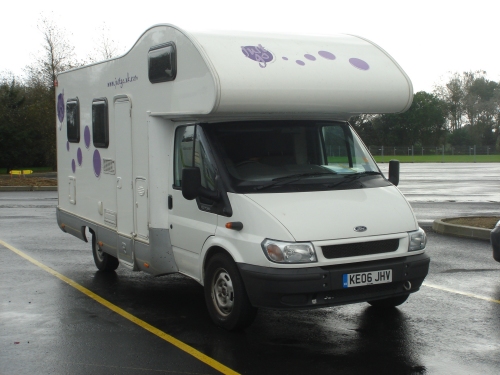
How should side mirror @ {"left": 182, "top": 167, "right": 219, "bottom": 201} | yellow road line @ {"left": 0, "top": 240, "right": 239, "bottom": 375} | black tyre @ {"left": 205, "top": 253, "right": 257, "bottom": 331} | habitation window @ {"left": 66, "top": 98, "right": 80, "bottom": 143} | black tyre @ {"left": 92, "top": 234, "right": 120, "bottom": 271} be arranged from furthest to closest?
1. habitation window @ {"left": 66, "top": 98, "right": 80, "bottom": 143}
2. black tyre @ {"left": 92, "top": 234, "right": 120, "bottom": 271}
3. side mirror @ {"left": 182, "top": 167, "right": 219, "bottom": 201}
4. black tyre @ {"left": 205, "top": 253, "right": 257, "bottom": 331}
5. yellow road line @ {"left": 0, "top": 240, "right": 239, "bottom": 375}

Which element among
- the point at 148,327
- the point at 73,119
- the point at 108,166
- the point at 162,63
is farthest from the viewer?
the point at 73,119

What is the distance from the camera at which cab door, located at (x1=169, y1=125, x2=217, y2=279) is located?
21.6 feet

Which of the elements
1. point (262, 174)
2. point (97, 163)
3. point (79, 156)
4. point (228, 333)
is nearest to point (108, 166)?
point (97, 163)

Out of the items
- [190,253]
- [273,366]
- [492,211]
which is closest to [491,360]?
[273,366]

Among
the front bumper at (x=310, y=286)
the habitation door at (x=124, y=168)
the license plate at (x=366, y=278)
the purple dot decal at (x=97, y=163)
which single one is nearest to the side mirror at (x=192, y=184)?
the front bumper at (x=310, y=286)

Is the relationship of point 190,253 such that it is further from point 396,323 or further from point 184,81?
point 396,323

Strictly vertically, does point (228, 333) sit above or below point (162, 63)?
below

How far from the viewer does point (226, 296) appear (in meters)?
6.40

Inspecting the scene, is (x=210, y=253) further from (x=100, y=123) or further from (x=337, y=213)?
(x=100, y=123)

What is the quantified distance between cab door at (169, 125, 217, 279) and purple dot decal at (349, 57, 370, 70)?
1.70 m

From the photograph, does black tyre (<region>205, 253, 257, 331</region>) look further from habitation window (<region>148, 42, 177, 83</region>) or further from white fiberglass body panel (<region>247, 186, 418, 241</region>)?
habitation window (<region>148, 42, 177, 83</region>)

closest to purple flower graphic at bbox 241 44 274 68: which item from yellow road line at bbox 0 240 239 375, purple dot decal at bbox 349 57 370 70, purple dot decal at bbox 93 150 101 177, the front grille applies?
purple dot decal at bbox 349 57 370 70

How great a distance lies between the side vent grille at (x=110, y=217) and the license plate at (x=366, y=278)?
3666 millimetres

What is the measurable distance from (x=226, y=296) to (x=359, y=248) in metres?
1.34
